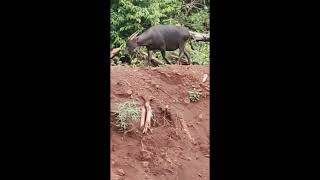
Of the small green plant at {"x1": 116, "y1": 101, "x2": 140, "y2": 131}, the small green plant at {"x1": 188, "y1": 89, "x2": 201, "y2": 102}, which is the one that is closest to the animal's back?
the small green plant at {"x1": 188, "y1": 89, "x2": 201, "y2": 102}

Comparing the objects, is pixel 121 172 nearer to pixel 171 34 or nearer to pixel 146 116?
pixel 146 116

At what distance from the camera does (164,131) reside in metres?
6.41

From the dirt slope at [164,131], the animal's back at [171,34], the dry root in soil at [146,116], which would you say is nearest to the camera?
the dirt slope at [164,131]

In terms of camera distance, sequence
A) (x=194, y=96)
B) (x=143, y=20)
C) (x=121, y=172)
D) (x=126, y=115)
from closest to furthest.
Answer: (x=121, y=172) → (x=126, y=115) → (x=194, y=96) → (x=143, y=20)

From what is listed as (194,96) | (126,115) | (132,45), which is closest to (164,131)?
(126,115)

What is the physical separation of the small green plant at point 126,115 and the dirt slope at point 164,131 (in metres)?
0.07

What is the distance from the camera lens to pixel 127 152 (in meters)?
6.07

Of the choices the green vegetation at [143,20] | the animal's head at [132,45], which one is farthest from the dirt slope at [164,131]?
the green vegetation at [143,20]

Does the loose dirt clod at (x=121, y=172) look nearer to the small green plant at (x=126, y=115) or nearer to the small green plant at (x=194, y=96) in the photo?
the small green plant at (x=126, y=115)

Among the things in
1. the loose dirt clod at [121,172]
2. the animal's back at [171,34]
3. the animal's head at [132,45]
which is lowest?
the loose dirt clod at [121,172]

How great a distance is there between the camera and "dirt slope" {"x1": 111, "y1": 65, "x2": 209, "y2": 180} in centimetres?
601

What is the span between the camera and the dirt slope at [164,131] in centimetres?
601

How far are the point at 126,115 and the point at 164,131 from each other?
1.79 feet

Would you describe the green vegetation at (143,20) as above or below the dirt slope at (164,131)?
above
